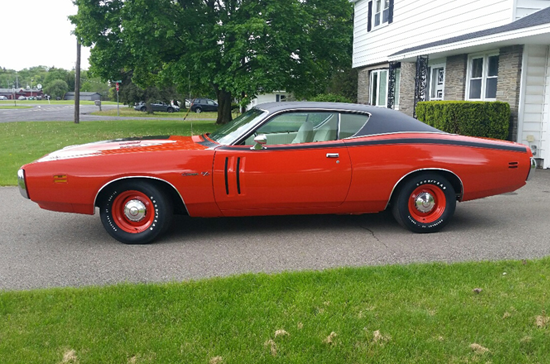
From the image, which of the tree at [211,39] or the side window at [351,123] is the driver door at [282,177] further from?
the tree at [211,39]

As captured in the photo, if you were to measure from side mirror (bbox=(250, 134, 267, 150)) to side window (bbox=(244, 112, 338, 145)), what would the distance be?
8.7 inches

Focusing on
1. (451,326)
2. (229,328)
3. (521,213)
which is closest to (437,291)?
(451,326)

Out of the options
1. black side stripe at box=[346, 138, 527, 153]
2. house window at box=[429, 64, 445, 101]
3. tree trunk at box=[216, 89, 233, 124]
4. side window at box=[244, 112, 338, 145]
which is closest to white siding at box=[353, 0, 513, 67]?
house window at box=[429, 64, 445, 101]

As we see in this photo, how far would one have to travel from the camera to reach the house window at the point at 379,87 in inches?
783

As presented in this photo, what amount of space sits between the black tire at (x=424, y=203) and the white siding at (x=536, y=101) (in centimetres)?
624

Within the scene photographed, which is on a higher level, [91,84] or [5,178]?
[91,84]

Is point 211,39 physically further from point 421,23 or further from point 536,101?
point 536,101

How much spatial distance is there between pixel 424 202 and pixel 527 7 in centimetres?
790

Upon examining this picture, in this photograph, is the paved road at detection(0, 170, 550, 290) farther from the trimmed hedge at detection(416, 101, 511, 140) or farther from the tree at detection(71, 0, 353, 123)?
the tree at detection(71, 0, 353, 123)

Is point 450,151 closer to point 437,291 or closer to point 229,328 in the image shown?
point 437,291

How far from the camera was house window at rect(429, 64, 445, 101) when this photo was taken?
1520cm

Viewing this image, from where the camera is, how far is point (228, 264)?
473 cm

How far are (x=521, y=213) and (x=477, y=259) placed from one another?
2457 mm

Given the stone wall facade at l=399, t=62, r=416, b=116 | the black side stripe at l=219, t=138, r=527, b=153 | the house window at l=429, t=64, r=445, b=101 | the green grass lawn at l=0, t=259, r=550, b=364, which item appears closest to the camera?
the green grass lawn at l=0, t=259, r=550, b=364
